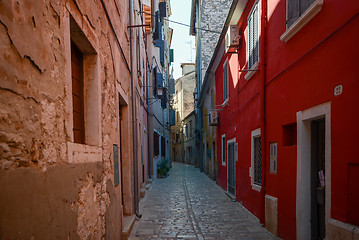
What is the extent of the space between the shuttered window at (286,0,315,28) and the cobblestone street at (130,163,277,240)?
383 cm

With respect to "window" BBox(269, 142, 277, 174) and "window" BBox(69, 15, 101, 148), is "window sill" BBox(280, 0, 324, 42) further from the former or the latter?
"window" BBox(69, 15, 101, 148)

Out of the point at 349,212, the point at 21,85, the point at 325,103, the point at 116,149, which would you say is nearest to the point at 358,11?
the point at 325,103

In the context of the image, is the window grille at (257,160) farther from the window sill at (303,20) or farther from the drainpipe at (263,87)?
the window sill at (303,20)

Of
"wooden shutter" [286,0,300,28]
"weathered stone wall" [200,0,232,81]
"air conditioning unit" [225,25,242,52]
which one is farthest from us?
"weathered stone wall" [200,0,232,81]

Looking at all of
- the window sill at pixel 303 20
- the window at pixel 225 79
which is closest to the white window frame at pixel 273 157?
the window sill at pixel 303 20

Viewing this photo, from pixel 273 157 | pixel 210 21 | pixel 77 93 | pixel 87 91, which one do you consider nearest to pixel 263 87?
pixel 273 157

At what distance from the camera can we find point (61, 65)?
2.22 m

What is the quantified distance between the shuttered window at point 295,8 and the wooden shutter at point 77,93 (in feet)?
10.8

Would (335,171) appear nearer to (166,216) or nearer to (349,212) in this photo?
(349,212)

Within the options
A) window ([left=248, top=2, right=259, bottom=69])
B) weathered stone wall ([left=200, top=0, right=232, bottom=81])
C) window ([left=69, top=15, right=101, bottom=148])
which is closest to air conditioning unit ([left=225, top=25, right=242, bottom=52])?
window ([left=248, top=2, right=259, bottom=69])

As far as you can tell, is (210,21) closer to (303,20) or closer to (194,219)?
(194,219)

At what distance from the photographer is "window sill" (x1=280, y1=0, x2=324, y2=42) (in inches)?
144

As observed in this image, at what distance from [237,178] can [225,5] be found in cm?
1560

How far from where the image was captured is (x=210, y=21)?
19.8 m
